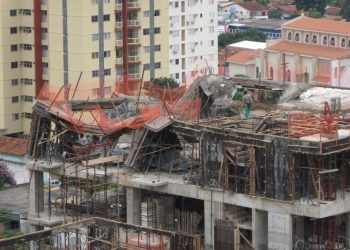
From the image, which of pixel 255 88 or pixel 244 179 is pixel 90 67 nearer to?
pixel 255 88

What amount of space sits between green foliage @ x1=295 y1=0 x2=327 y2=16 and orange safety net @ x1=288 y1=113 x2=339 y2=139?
92640 mm

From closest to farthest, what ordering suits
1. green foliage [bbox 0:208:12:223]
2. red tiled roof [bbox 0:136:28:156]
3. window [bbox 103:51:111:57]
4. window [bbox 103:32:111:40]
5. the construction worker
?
the construction worker < green foliage [bbox 0:208:12:223] < red tiled roof [bbox 0:136:28:156] < window [bbox 103:32:111:40] < window [bbox 103:51:111:57]

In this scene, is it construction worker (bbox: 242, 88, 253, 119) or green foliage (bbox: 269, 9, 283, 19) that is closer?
construction worker (bbox: 242, 88, 253, 119)

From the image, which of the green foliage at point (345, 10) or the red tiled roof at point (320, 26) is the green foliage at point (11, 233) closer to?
the red tiled roof at point (320, 26)

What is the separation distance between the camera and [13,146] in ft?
230

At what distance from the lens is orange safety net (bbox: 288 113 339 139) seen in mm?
42500

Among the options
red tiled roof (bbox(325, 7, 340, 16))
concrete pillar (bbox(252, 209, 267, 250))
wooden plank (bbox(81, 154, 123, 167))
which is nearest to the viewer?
concrete pillar (bbox(252, 209, 267, 250))

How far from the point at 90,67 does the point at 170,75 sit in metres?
9.22

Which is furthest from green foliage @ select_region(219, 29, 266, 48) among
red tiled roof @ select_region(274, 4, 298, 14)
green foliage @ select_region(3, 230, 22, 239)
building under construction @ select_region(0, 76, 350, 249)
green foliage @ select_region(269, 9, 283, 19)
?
building under construction @ select_region(0, 76, 350, 249)

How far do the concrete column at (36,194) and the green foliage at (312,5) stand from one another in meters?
88.0

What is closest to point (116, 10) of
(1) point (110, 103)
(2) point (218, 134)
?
(1) point (110, 103)

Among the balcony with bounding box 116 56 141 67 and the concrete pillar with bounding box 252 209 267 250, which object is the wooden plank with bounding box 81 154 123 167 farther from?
the balcony with bounding box 116 56 141 67

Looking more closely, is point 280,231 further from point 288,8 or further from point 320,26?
point 288,8

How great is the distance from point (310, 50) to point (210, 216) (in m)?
52.4
